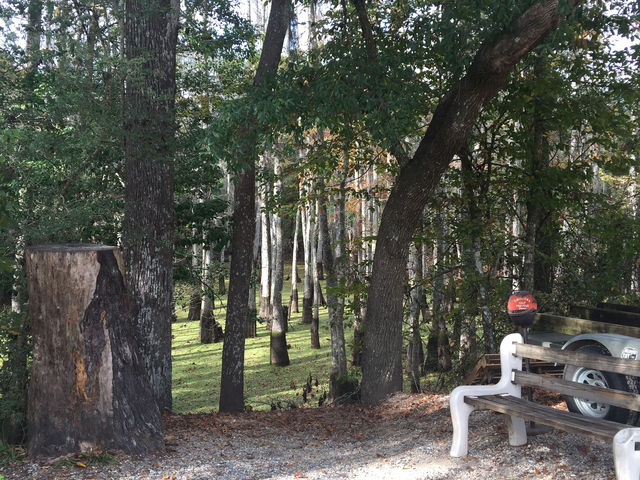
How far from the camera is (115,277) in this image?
6105mm

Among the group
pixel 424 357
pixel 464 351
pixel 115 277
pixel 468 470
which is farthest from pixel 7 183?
pixel 424 357

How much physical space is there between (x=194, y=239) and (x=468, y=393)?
7843 millimetres

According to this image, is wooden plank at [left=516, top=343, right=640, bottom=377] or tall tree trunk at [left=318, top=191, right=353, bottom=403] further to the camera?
tall tree trunk at [left=318, top=191, right=353, bottom=403]

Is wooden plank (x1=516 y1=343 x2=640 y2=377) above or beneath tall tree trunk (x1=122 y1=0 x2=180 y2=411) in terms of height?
beneath

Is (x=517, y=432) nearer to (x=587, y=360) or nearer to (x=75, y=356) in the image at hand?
(x=587, y=360)

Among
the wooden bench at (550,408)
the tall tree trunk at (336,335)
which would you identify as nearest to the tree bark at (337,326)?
the tall tree trunk at (336,335)

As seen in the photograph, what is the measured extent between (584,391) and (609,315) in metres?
3.44

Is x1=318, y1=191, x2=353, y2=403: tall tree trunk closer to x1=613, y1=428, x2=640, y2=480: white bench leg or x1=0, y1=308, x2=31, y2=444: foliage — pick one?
x1=0, y1=308, x2=31, y2=444: foliage

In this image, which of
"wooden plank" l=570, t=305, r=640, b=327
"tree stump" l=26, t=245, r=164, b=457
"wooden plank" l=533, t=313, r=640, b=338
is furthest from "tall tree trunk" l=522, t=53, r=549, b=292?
"tree stump" l=26, t=245, r=164, b=457

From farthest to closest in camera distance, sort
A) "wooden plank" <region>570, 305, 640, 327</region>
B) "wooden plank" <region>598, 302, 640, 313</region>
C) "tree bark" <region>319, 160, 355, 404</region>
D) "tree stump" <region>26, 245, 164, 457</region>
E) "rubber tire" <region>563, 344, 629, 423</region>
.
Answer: "tree bark" <region>319, 160, 355, 404</region> < "wooden plank" <region>598, 302, 640, 313</region> < "wooden plank" <region>570, 305, 640, 327</region> < "tree stump" <region>26, 245, 164, 457</region> < "rubber tire" <region>563, 344, 629, 423</region>

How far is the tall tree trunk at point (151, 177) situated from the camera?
8539 millimetres

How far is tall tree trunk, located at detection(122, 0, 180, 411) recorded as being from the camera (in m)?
8.54

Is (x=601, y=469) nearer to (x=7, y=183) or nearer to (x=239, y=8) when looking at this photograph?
(x=7, y=183)

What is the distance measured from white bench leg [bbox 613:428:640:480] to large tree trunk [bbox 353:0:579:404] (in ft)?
16.5
